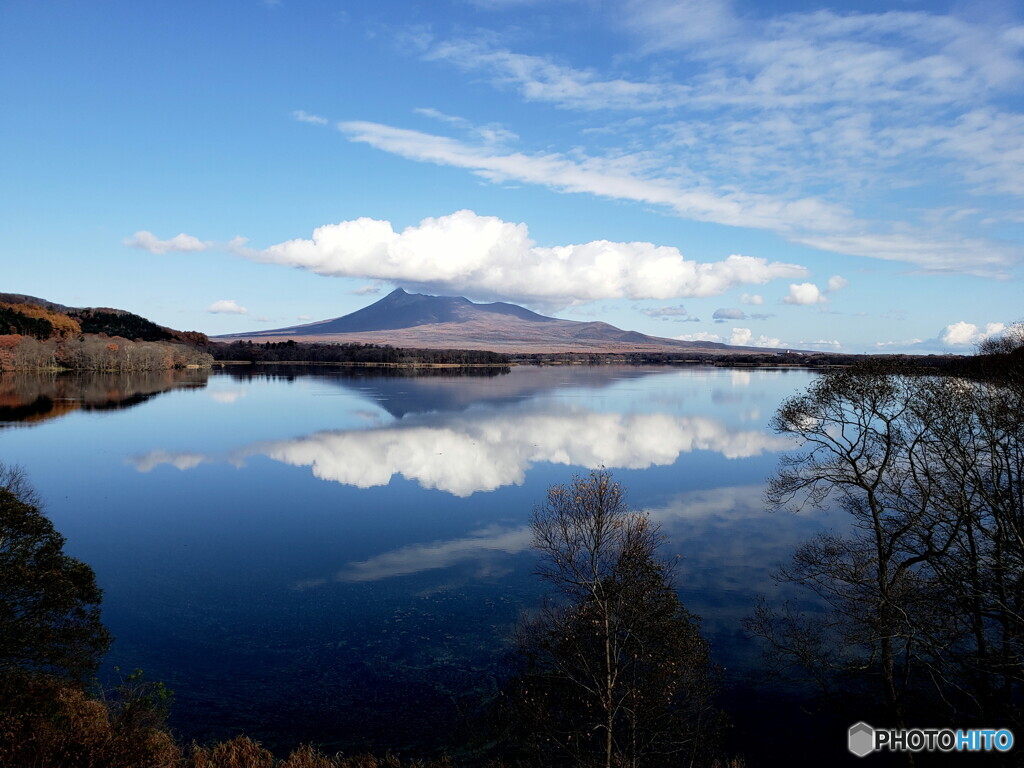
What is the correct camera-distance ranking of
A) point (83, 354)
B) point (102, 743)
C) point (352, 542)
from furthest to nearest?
1. point (83, 354)
2. point (352, 542)
3. point (102, 743)

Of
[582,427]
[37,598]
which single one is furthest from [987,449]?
[582,427]

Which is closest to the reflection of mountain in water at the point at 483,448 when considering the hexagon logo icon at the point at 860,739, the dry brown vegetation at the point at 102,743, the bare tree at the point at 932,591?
the bare tree at the point at 932,591

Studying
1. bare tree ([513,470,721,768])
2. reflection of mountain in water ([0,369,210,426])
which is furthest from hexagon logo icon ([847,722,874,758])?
reflection of mountain in water ([0,369,210,426])

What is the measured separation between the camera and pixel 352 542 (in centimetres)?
2316

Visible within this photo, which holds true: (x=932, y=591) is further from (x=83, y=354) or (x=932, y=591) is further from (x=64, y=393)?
(x=83, y=354)

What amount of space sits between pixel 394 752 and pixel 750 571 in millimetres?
14074

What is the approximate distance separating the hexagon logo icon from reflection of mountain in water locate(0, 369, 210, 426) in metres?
64.8

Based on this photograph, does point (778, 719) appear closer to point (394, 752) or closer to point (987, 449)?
point (394, 752)

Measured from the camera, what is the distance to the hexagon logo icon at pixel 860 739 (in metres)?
12.0

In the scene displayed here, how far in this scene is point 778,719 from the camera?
12.9 meters

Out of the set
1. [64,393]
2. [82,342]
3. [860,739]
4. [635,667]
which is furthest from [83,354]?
[860,739]

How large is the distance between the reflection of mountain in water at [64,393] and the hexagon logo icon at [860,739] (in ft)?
213

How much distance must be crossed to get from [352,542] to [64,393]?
80122 millimetres

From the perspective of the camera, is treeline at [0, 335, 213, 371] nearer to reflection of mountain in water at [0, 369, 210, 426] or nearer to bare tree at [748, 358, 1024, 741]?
reflection of mountain in water at [0, 369, 210, 426]
